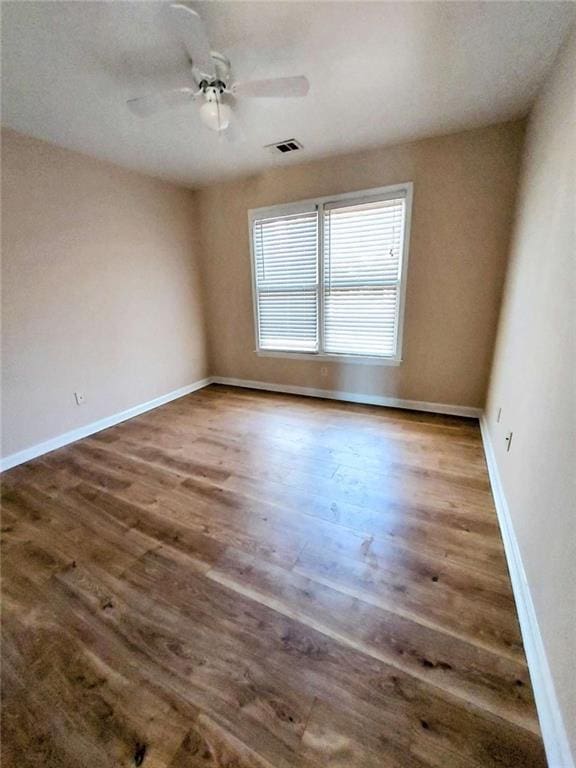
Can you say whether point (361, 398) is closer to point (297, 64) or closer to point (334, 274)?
point (334, 274)

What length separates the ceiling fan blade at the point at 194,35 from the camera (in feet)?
3.89

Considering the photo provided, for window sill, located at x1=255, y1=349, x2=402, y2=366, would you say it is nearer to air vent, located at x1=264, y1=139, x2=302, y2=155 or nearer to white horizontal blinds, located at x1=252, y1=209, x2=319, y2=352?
white horizontal blinds, located at x1=252, y1=209, x2=319, y2=352

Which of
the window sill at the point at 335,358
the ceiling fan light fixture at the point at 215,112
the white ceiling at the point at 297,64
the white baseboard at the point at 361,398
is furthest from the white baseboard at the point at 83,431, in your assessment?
the ceiling fan light fixture at the point at 215,112

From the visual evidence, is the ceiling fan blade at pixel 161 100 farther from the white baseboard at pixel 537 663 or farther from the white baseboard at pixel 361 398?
the white baseboard at pixel 537 663

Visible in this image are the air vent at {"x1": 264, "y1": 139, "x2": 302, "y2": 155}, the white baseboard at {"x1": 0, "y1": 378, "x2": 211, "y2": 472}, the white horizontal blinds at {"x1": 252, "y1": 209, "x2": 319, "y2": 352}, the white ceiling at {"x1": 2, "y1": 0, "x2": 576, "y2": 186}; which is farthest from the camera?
the white horizontal blinds at {"x1": 252, "y1": 209, "x2": 319, "y2": 352}

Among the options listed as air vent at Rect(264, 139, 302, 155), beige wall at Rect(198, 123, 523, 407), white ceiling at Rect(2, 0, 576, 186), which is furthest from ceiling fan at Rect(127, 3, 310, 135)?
beige wall at Rect(198, 123, 523, 407)

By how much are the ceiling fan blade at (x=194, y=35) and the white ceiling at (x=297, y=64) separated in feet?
0.42

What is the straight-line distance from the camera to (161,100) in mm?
1698

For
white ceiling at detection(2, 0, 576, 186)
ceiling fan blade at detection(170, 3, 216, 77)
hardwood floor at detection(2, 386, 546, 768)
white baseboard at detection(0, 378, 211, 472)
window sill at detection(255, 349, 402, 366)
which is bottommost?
hardwood floor at detection(2, 386, 546, 768)

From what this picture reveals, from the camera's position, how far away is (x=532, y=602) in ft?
3.79

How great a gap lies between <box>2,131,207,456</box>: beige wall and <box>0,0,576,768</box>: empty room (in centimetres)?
2

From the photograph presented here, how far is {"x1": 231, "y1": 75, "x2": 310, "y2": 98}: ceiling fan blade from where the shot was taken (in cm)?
155

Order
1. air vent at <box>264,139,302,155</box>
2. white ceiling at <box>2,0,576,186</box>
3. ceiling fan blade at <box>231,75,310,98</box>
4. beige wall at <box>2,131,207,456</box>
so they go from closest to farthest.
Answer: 1. white ceiling at <box>2,0,576,186</box>
2. ceiling fan blade at <box>231,75,310,98</box>
3. beige wall at <box>2,131,207,456</box>
4. air vent at <box>264,139,302,155</box>

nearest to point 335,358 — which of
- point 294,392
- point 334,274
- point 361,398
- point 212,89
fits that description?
point 361,398
